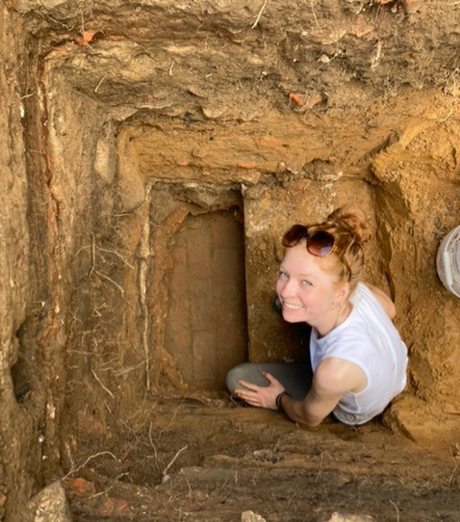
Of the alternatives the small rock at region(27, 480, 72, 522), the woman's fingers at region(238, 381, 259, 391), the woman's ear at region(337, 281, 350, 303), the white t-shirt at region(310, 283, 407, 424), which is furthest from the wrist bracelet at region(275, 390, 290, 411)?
the small rock at region(27, 480, 72, 522)

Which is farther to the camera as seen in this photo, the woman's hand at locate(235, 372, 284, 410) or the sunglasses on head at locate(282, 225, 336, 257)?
the woman's hand at locate(235, 372, 284, 410)

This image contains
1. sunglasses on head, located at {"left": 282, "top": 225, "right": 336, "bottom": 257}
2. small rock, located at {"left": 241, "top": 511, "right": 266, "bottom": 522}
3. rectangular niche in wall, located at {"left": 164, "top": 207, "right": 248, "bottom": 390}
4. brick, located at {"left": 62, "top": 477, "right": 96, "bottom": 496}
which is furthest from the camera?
rectangular niche in wall, located at {"left": 164, "top": 207, "right": 248, "bottom": 390}

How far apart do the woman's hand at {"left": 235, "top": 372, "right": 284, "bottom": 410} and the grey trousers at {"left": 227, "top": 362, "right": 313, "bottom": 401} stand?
0.29ft

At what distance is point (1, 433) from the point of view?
1.82m

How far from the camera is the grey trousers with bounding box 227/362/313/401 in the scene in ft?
10.5

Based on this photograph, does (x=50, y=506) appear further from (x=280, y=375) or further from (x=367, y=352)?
(x=280, y=375)

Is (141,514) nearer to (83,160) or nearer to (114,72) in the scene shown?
(83,160)

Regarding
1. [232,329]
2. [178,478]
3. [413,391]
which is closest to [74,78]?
[178,478]

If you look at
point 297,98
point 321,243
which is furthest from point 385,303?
point 297,98

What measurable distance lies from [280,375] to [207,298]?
0.84m

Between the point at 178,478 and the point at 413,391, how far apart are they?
1520mm

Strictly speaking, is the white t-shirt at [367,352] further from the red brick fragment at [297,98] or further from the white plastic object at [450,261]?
the red brick fragment at [297,98]

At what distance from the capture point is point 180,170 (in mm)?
3234

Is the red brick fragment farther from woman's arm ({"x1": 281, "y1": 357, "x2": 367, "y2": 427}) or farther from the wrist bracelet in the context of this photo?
the wrist bracelet
